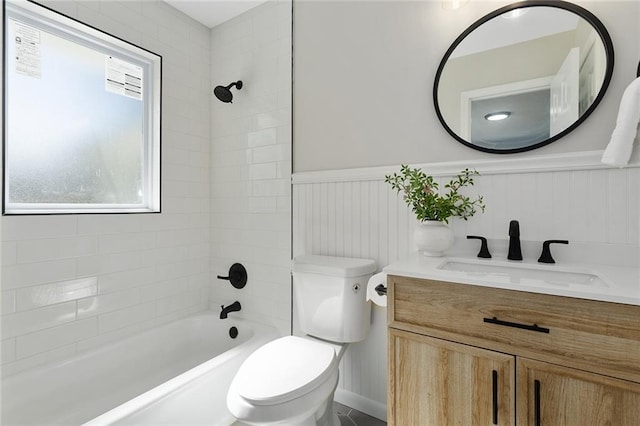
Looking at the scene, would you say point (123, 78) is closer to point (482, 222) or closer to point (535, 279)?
point (482, 222)

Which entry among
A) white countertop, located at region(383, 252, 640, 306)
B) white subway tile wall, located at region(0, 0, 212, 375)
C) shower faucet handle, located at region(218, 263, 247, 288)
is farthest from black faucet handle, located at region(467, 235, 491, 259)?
white subway tile wall, located at region(0, 0, 212, 375)

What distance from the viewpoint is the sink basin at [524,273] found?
1.00m

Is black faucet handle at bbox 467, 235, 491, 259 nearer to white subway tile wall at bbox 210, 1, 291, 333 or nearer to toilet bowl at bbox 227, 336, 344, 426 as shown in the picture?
toilet bowl at bbox 227, 336, 344, 426

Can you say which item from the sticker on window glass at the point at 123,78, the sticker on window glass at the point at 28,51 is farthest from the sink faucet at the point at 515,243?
the sticker on window glass at the point at 28,51

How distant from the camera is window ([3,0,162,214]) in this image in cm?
153

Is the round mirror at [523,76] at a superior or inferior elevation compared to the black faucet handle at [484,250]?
superior

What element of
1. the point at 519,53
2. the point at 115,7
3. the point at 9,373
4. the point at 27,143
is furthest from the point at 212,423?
the point at 115,7

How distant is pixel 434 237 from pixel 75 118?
6.53 ft

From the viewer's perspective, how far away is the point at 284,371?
4.23 ft

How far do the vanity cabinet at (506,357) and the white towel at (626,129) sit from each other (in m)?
0.56

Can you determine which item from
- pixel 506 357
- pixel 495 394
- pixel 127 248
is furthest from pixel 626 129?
pixel 127 248

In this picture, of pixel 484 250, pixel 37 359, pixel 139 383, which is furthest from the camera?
pixel 139 383

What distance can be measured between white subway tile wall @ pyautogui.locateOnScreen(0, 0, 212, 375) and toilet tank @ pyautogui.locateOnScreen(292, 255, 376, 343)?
1.03 metres

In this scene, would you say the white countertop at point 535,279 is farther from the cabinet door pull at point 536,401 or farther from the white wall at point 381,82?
the white wall at point 381,82
